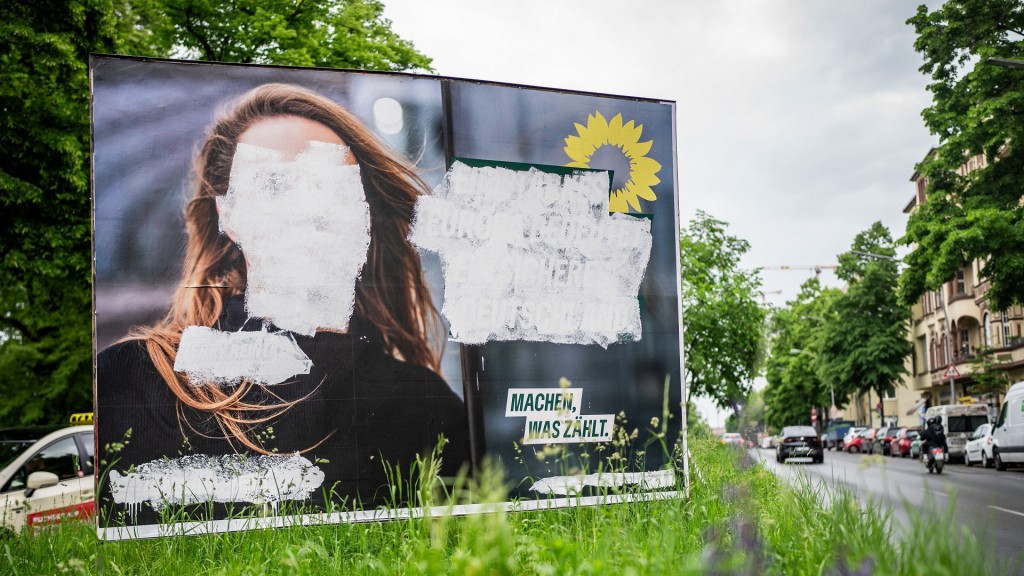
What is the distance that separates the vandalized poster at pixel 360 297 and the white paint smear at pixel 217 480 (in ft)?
0.05

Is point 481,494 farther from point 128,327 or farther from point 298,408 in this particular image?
point 128,327

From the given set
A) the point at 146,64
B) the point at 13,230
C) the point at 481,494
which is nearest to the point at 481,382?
the point at 481,494

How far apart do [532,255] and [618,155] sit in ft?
3.77

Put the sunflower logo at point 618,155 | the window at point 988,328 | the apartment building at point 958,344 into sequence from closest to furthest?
the sunflower logo at point 618,155, the apartment building at point 958,344, the window at point 988,328

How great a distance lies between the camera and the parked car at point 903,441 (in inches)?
1682

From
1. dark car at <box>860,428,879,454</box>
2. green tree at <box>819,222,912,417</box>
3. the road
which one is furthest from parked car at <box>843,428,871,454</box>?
the road

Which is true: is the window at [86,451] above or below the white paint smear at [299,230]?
below

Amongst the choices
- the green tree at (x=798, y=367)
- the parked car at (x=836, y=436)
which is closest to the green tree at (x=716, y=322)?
the parked car at (x=836, y=436)

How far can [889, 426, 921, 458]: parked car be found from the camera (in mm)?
42725

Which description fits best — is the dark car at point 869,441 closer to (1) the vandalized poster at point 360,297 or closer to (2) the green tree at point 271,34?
(2) the green tree at point 271,34

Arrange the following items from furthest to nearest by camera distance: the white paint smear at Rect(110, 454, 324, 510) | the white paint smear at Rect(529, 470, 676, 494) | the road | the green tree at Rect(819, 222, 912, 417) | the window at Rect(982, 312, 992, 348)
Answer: the green tree at Rect(819, 222, 912, 417) < the window at Rect(982, 312, 992, 348) < the white paint smear at Rect(529, 470, 676, 494) < the white paint smear at Rect(110, 454, 324, 510) < the road

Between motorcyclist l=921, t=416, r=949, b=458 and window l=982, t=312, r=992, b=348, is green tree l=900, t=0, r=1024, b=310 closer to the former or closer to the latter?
motorcyclist l=921, t=416, r=949, b=458

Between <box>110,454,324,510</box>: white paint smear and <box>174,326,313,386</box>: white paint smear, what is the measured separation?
531 mm

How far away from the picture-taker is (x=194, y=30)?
22.9 meters
